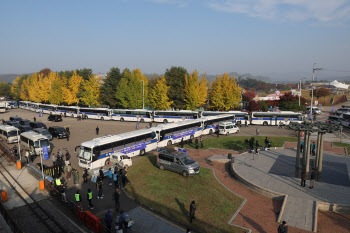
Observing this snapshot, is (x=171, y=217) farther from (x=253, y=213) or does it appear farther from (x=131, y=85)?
(x=131, y=85)

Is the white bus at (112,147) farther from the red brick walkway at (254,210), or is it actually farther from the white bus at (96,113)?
the white bus at (96,113)

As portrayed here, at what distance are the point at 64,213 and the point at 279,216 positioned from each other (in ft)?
43.0

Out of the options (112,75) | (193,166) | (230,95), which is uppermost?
(112,75)

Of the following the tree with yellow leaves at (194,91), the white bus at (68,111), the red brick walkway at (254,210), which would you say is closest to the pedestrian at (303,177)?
the red brick walkway at (254,210)

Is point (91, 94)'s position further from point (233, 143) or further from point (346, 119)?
point (346, 119)

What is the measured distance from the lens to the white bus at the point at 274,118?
150 ft

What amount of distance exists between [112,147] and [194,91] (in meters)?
32.1

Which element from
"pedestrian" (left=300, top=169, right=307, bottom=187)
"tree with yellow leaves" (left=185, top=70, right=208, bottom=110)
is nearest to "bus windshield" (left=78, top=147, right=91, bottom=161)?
"pedestrian" (left=300, top=169, right=307, bottom=187)

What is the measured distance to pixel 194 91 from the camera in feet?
175

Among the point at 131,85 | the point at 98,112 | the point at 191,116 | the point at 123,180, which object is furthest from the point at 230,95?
the point at 123,180

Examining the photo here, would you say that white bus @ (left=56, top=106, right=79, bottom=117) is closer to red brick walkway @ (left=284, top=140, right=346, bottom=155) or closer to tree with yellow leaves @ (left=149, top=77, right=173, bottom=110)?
tree with yellow leaves @ (left=149, top=77, right=173, bottom=110)

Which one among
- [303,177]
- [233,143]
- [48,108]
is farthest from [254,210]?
[48,108]

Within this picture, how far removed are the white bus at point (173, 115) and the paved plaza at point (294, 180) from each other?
22258 millimetres

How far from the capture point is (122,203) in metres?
16.5
